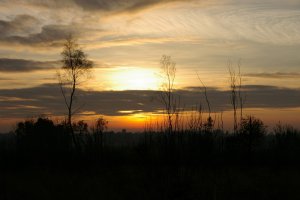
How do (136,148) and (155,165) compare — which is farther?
(136,148)

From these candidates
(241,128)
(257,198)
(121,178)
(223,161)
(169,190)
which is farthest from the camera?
(241,128)

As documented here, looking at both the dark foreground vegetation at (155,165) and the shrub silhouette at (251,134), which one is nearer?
the dark foreground vegetation at (155,165)

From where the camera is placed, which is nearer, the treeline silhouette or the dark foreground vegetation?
the dark foreground vegetation

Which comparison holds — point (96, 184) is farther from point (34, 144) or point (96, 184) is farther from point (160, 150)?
point (34, 144)

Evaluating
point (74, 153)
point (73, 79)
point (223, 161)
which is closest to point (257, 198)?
point (223, 161)

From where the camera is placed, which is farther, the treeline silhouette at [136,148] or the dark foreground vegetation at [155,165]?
the treeline silhouette at [136,148]

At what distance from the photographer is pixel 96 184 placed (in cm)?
1791

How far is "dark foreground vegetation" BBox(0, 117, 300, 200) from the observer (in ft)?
49.7

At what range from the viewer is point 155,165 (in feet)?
49.9

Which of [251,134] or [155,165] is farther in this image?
[251,134]

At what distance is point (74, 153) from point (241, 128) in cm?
1131

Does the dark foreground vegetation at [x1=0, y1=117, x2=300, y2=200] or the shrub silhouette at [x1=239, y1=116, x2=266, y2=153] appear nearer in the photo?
the dark foreground vegetation at [x1=0, y1=117, x2=300, y2=200]

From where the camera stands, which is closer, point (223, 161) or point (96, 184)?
point (96, 184)

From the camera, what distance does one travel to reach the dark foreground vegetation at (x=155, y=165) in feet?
49.7
